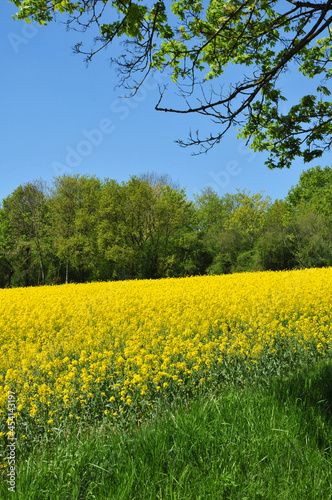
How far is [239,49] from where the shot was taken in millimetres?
6062

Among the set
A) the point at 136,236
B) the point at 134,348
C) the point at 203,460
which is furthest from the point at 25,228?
the point at 203,460

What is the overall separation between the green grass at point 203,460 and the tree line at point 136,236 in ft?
98.0

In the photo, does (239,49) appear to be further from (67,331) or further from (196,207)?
(196,207)

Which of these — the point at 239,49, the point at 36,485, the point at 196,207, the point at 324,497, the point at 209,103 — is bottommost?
the point at 324,497

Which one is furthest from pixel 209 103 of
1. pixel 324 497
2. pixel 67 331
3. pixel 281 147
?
pixel 67 331

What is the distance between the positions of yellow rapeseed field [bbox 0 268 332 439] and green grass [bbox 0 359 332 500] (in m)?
0.77

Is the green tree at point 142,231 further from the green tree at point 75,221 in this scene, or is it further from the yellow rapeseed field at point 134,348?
the yellow rapeseed field at point 134,348

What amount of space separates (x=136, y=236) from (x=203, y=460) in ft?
108

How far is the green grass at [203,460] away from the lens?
246cm

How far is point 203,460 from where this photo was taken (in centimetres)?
284

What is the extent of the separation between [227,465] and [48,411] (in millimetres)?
2536

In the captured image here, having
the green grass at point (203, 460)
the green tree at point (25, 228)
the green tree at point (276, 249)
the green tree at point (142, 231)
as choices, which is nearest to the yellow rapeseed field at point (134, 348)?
the green grass at point (203, 460)

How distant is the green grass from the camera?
2465mm

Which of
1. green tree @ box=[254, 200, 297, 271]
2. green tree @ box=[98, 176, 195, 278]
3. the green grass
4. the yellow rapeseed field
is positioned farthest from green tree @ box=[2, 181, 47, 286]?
the green grass
